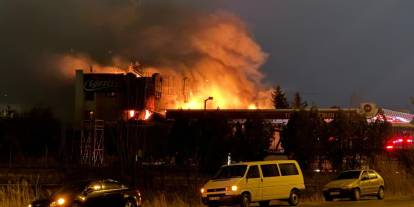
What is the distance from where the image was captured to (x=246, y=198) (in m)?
26.0

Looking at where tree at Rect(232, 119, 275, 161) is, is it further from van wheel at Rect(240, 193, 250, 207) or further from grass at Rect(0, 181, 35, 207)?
grass at Rect(0, 181, 35, 207)

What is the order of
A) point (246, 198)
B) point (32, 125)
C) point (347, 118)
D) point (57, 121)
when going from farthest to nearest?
point (57, 121) < point (32, 125) < point (347, 118) < point (246, 198)

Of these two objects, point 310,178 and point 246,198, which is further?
point 310,178

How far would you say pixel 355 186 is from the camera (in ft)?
108

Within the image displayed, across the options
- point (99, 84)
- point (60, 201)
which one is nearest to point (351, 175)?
point (60, 201)

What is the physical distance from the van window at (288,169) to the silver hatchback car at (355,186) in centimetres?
496

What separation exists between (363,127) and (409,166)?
8.42 meters

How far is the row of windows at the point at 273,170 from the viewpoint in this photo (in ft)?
88.1

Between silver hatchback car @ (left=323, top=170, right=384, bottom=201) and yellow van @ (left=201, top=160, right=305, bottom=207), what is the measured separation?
494 centimetres

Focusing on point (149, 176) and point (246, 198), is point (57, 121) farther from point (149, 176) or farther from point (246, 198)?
point (246, 198)

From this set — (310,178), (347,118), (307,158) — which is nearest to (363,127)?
(347,118)

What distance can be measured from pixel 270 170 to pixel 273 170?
0.80 feet

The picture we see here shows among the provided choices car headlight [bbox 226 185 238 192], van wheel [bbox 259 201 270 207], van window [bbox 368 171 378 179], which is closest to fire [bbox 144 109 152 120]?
van window [bbox 368 171 378 179]

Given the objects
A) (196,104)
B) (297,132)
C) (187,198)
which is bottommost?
(187,198)
